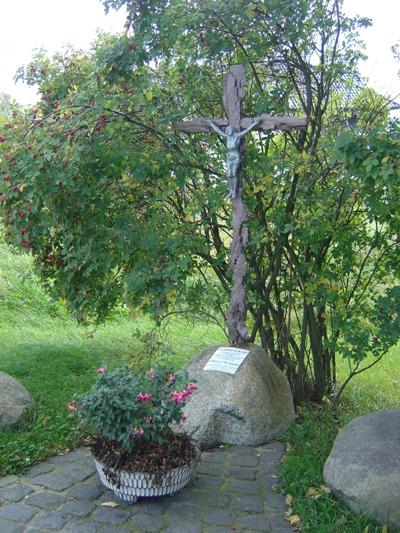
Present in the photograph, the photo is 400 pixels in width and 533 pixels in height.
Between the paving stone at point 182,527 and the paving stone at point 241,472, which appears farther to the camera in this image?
the paving stone at point 241,472

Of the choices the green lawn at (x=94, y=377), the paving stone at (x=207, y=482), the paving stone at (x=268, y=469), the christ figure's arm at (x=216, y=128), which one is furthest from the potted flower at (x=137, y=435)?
the christ figure's arm at (x=216, y=128)

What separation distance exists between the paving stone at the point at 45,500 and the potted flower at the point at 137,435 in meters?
0.31

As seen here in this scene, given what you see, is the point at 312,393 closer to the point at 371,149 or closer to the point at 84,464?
the point at 84,464

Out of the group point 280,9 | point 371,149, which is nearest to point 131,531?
point 371,149

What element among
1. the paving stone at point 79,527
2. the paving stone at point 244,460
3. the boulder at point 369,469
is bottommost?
the paving stone at point 79,527

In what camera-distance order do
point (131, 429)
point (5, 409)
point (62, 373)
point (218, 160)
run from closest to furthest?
point (131, 429), point (5, 409), point (218, 160), point (62, 373)

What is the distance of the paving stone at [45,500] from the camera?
393 cm

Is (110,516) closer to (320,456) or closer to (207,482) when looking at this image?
(207,482)

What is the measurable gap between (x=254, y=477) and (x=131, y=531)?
1.10 meters

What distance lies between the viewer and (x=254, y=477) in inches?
173

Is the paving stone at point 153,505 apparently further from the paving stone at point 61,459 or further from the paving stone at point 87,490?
the paving stone at point 61,459

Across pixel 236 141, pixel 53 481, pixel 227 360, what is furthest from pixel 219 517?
pixel 236 141

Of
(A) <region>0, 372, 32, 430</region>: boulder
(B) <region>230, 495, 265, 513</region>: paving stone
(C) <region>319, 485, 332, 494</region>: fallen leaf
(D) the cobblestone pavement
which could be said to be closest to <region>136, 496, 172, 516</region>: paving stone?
(D) the cobblestone pavement

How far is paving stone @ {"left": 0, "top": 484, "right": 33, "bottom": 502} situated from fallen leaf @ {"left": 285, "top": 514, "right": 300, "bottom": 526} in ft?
5.71
